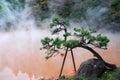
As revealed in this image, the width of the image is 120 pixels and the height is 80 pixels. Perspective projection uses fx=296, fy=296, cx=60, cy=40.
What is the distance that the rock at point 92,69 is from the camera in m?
5.90

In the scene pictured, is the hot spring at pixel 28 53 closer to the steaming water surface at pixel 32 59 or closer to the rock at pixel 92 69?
the steaming water surface at pixel 32 59

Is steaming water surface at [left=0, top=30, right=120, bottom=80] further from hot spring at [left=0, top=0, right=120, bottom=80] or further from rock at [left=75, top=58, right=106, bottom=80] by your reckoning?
rock at [left=75, top=58, right=106, bottom=80]

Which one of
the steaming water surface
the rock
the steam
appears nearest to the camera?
the rock

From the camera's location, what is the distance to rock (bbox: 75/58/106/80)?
5902 millimetres

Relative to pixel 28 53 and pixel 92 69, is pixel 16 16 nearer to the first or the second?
pixel 28 53

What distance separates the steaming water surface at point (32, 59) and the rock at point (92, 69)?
37.4 inches

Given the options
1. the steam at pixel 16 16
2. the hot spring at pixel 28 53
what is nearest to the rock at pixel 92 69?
the hot spring at pixel 28 53

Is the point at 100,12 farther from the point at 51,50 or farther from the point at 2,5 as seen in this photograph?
the point at 51,50

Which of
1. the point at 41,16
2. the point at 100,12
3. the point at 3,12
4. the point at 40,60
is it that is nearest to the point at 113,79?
the point at 40,60

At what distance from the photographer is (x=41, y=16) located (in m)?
13.5

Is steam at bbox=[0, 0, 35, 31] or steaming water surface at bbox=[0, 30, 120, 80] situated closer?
steaming water surface at bbox=[0, 30, 120, 80]

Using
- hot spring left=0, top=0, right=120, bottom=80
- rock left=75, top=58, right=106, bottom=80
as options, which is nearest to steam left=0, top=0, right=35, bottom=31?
hot spring left=0, top=0, right=120, bottom=80

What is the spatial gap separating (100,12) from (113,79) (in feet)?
21.6

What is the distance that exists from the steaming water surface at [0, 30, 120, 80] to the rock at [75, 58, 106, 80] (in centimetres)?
95
